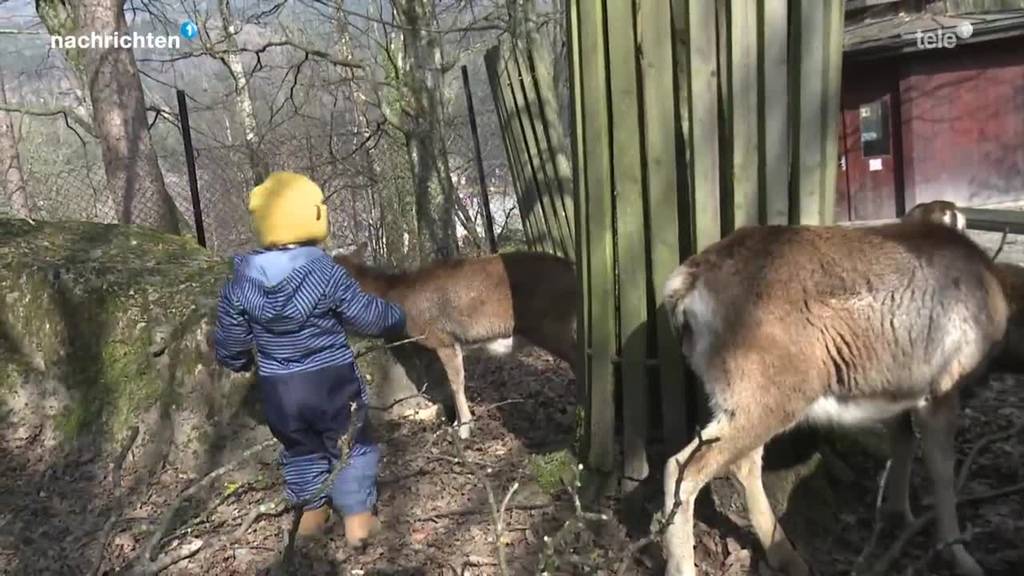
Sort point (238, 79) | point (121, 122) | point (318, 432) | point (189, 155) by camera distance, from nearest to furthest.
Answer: point (318, 432), point (189, 155), point (121, 122), point (238, 79)

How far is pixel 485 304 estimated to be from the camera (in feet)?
20.0

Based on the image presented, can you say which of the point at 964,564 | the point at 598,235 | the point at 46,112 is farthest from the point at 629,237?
the point at 46,112

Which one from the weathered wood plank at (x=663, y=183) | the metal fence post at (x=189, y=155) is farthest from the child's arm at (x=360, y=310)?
the metal fence post at (x=189, y=155)

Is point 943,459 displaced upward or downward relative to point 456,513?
upward

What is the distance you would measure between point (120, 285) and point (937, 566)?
548 cm

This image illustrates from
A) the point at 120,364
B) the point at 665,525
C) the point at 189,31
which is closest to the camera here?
the point at 665,525

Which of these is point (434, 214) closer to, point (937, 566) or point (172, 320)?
point (172, 320)

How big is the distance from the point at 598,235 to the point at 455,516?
1690 mm

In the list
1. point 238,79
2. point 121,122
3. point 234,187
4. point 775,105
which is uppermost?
point 238,79

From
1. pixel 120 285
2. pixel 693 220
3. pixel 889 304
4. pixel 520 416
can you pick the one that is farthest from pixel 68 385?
pixel 889 304

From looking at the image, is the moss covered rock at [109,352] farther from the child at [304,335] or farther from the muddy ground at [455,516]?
the child at [304,335]

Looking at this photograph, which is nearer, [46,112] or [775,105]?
[775,105]

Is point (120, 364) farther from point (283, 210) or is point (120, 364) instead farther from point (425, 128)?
point (425, 128)

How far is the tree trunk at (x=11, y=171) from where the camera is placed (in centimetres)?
1356
